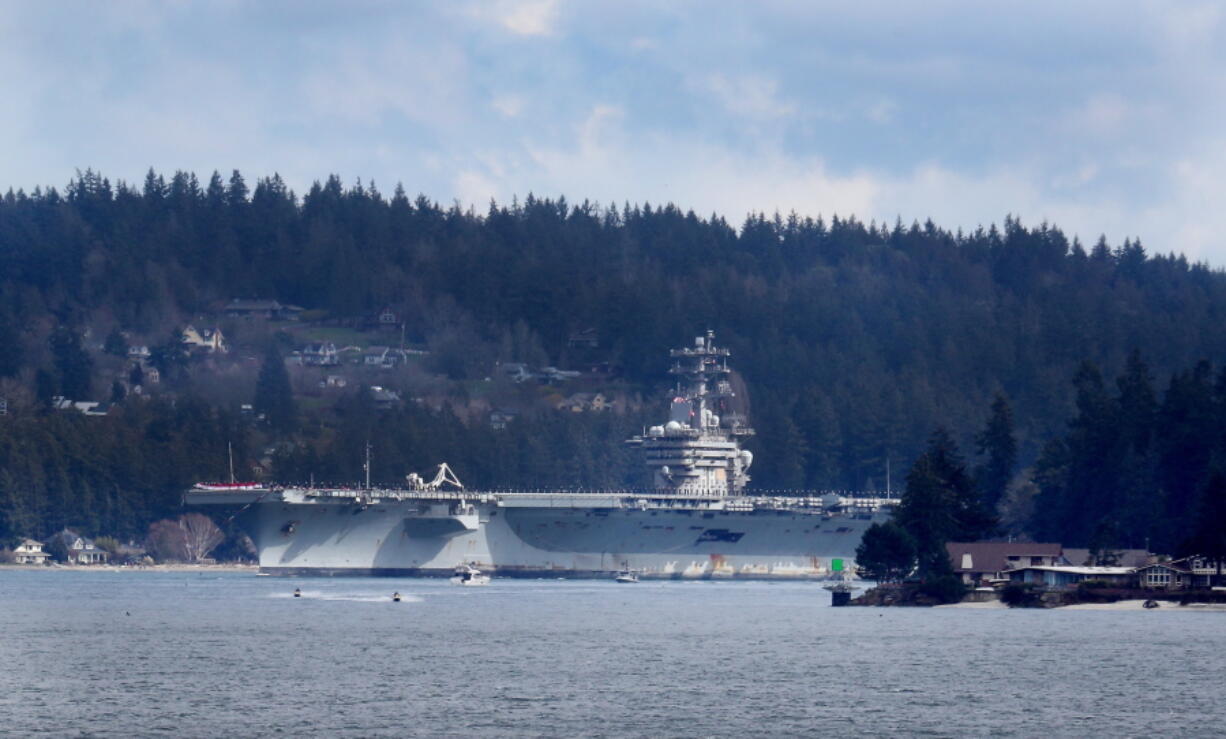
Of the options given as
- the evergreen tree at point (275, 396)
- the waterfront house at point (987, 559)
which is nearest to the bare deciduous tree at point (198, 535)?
the evergreen tree at point (275, 396)

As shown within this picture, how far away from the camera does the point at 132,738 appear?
36.1 meters

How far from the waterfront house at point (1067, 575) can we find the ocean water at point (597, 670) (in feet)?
13.5

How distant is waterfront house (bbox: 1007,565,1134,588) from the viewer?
7600 cm

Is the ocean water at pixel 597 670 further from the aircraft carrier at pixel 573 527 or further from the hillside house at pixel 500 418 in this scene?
the hillside house at pixel 500 418

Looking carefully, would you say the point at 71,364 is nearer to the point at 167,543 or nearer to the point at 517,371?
the point at 517,371

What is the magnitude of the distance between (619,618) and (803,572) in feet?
140

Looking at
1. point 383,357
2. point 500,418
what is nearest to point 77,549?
point 500,418

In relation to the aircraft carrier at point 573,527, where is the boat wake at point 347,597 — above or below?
below

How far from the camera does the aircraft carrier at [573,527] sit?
97812 millimetres

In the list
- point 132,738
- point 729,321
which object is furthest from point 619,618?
point 729,321

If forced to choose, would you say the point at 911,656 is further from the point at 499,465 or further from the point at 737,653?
the point at 499,465

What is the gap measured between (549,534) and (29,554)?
46.0m

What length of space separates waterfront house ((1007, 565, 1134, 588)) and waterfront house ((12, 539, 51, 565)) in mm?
75544

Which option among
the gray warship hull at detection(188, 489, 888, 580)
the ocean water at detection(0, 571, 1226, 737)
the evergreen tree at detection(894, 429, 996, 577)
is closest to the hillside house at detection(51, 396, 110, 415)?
the gray warship hull at detection(188, 489, 888, 580)
